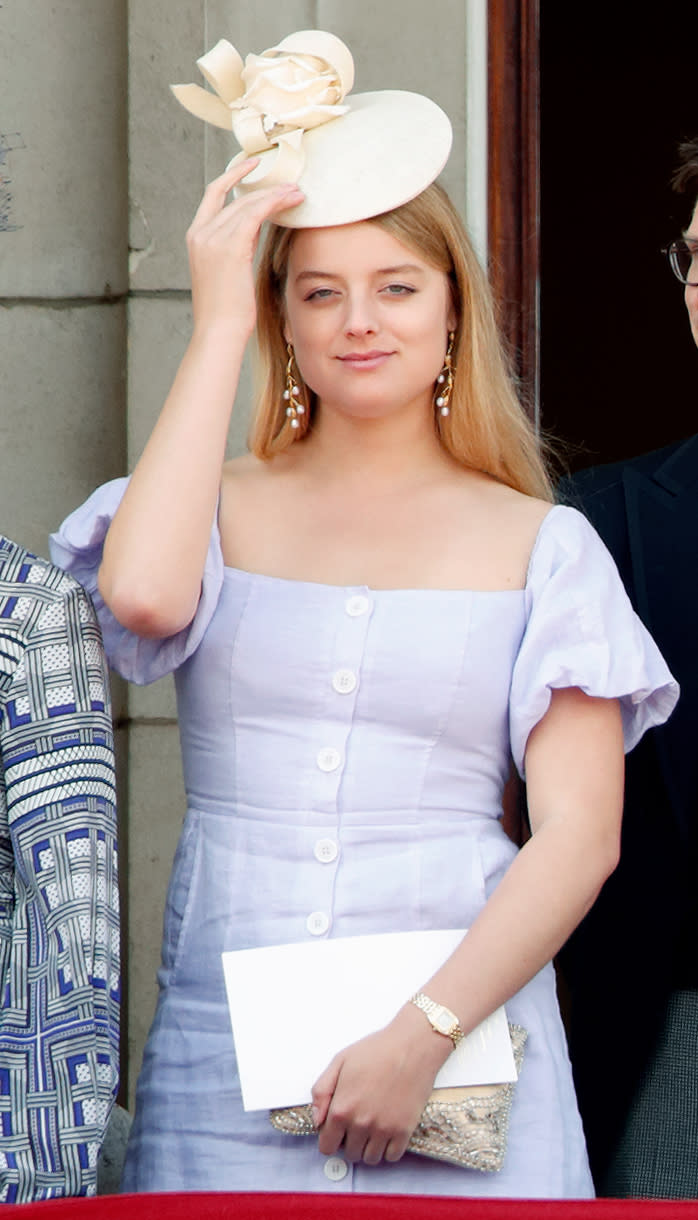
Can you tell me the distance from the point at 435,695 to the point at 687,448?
28.4 inches

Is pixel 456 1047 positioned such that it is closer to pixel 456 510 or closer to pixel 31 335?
pixel 456 510

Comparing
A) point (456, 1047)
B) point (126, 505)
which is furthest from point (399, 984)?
point (126, 505)

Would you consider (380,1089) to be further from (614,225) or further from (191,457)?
(614,225)

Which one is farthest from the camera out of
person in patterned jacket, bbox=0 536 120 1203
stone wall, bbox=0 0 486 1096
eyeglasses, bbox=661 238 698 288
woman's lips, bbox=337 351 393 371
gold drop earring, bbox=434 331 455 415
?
stone wall, bbox=0 0 486 1096

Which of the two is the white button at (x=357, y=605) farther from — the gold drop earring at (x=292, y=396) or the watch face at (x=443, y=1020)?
the watch face at (x=443, y=1020)

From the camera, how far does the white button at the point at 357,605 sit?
6.74 ft

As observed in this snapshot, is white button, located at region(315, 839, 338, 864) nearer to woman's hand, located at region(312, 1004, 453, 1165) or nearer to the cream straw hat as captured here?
woman's hand, located at region(312, 1004, 453, 1165)

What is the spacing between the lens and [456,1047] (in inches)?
74.5

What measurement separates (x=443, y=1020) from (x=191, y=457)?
2.21 feet

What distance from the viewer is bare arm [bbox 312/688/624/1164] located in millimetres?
1848

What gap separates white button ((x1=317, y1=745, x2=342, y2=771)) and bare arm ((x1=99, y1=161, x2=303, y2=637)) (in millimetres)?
218

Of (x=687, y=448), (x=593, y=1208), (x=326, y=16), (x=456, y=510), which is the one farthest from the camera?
(x=326, y=16)

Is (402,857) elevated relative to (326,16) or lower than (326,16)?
lower

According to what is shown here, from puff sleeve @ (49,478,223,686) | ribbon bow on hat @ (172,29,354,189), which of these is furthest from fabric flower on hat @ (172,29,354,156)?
puff sleeve @ (49,478,223,686)
